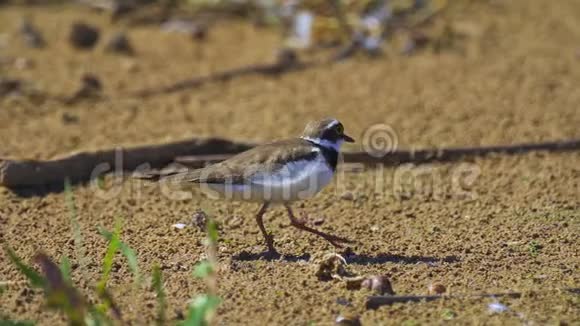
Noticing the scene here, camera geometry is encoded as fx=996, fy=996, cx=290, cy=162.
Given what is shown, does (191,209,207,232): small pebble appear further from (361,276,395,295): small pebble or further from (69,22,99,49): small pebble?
(69,22,99,49): small pebble

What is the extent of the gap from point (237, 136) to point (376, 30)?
326 cm

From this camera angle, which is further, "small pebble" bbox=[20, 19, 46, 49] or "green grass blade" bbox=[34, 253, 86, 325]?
"small pebble" bbox=[20, 19, 46, 49]

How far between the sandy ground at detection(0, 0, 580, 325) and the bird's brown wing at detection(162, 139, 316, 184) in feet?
1.37

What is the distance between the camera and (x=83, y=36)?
11.0m

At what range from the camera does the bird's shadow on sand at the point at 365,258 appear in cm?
554

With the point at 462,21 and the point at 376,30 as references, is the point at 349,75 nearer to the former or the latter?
the point at 376,30

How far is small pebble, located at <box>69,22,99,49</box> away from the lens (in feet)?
36.0

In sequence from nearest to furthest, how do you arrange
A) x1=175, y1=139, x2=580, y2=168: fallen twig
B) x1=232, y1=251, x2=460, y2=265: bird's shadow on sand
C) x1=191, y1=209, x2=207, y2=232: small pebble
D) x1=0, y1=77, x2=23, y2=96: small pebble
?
x1=232, y1=251, x2=460, y2=265: bird's shadow on sand, x1=191, y1=209, x2=207, y2=232: small pebble, x1=175, y1=139, x2=580, y2=168: fallen twig, x1=0, y1=77, x2=23, y2=96: small pebble

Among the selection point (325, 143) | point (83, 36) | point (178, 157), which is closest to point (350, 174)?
point (325, 143)

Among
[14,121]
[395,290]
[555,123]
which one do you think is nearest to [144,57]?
[14,121]

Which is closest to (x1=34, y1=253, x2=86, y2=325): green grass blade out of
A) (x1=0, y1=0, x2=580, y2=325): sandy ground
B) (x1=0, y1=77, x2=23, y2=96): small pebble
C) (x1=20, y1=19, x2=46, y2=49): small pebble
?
(x1=0, y1=0, x2=580, y2=325): sandy ground

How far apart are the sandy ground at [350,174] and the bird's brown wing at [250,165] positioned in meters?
0.42

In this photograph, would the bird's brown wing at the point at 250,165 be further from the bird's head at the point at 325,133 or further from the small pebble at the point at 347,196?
the small pebble at the point at 347,196

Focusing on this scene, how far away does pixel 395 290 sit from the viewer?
16.6 ft
